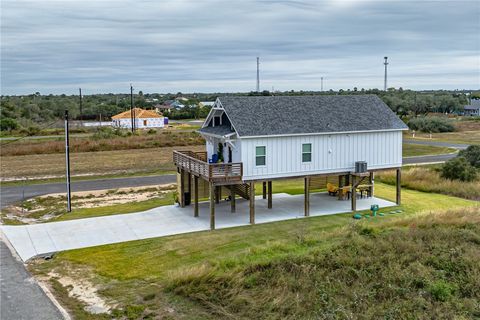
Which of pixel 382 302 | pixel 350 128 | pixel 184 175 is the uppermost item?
pixel 350 128

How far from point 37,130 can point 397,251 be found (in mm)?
61962

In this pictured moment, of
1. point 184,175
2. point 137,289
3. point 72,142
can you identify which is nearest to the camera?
point 137,289

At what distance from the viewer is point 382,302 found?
13.5 meters

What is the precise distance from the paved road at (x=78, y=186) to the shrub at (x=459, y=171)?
60.0ft

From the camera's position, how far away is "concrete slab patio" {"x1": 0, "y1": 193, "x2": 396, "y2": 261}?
19.4m

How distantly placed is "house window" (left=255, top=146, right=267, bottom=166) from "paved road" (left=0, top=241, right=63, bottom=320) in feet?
34.4

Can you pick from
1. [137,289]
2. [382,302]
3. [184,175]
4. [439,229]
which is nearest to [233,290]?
[137,289]

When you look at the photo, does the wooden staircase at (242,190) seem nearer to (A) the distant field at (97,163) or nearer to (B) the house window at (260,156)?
(B) the house window at (260,156)

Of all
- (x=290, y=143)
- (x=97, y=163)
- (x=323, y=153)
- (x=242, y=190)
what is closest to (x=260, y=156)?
(x=290, y=143)

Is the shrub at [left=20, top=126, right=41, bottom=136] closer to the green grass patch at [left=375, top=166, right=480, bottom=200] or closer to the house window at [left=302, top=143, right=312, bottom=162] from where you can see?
the green grass patch at [left=375, top=166, right=480, bottom=200]

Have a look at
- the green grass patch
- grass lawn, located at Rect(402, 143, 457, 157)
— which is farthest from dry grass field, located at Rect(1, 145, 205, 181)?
grass lawn, located at Rect(402, 143, 457, 157)

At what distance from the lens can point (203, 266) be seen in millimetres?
15438

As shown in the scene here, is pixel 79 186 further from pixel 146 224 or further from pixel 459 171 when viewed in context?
pixel 459 171

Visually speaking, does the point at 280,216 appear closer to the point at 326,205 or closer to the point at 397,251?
the point at 326,205
